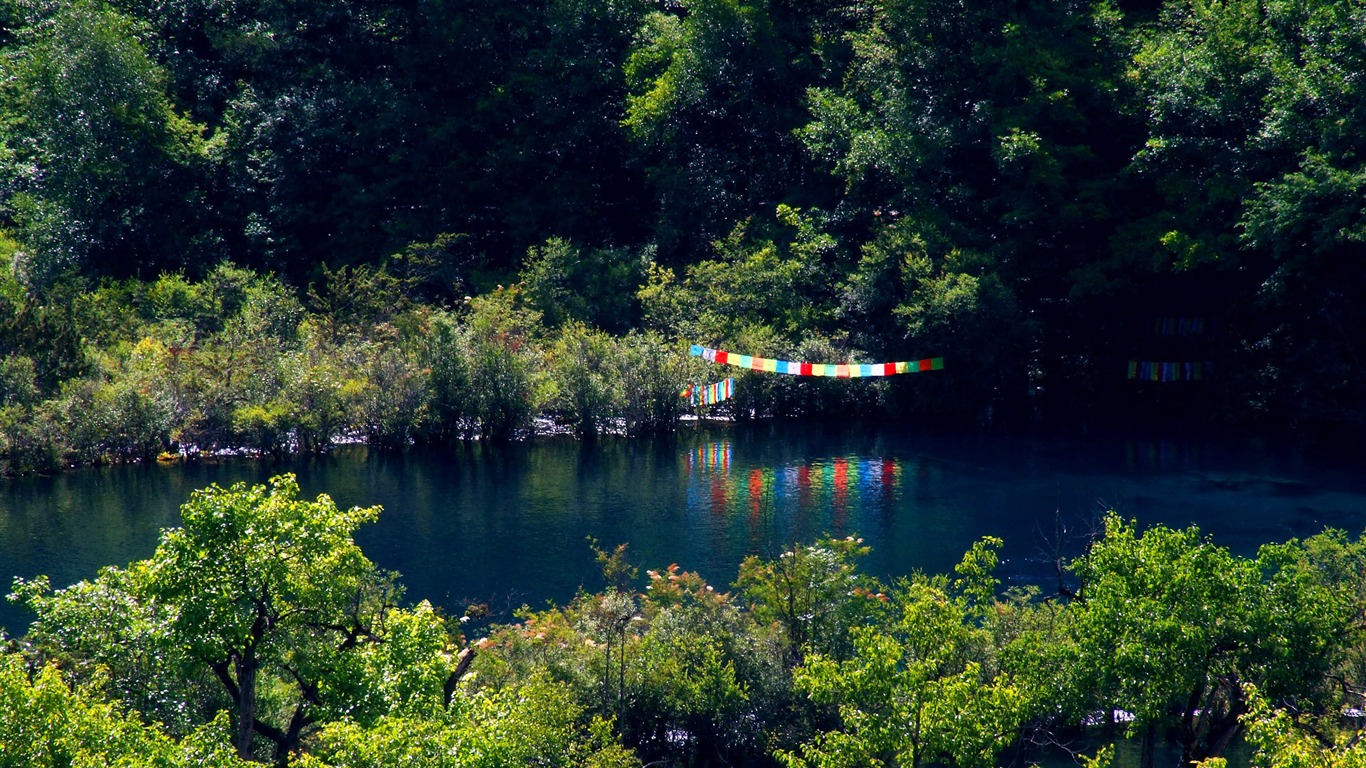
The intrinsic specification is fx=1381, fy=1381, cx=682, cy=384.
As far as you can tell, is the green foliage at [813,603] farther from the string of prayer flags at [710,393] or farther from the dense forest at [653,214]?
the string of prayer flags at [710,393]

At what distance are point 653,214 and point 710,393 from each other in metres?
12.7

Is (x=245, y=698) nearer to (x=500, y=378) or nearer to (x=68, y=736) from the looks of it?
(x=68, y=736)

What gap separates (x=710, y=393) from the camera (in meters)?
50.3

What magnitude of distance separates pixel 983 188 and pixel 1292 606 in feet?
108

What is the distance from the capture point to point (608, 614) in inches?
1025

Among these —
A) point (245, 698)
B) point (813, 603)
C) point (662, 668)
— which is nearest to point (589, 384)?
point (813, 603)

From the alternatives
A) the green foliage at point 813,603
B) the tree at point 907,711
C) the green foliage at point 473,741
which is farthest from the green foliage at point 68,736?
the green foliage at point 813,603

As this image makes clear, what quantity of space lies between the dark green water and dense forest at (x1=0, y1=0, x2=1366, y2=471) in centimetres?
289

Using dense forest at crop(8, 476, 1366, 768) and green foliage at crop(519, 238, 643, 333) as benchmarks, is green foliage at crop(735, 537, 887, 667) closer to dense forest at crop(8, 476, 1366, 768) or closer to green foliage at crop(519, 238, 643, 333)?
dense forest at crop(8, 476, 1366, 768)

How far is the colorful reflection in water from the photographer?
131 ft

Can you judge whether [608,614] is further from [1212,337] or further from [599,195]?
[599,195]

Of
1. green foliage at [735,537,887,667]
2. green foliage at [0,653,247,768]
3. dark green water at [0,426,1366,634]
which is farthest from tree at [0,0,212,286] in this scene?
green foliage at [0,653,247,768]

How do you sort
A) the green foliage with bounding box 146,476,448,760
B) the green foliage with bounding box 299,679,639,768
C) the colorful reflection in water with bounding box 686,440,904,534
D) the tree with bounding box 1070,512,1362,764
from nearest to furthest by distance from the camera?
1. the green foliage with bounding box 299,679,639,768
2. the green foliage with bounding box 146,476,448,760
3. the tree with bounding box 1070,512,1362,764
4. the colorful reflection in water with bounding box 686,440,904,534

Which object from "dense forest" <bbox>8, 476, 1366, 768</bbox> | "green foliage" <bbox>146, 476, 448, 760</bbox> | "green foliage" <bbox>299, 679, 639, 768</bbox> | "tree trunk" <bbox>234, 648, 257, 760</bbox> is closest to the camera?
"green foliage" <bbox>299, 679, 639, 768</bbox>
